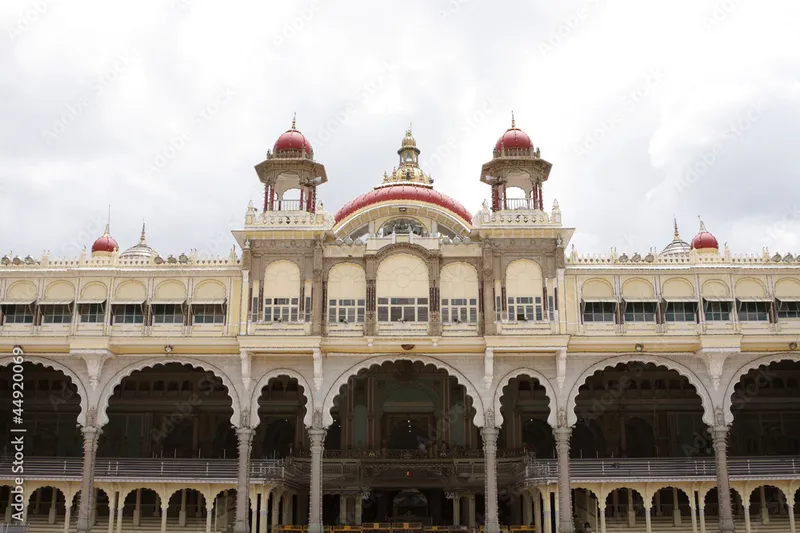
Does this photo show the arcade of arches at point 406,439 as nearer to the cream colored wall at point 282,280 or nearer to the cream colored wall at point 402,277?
the cream colored wall at point 282,280

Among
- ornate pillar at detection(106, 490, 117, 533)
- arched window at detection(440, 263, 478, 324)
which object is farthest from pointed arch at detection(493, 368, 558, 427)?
ornate pillar at detection(106, 490, 117, 533)

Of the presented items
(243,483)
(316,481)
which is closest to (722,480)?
(316,481)

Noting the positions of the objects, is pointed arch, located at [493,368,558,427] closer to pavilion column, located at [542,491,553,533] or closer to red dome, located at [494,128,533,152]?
pavilion column, located at [542,491,553,533]

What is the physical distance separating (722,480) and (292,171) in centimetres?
2471

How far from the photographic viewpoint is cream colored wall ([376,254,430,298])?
38.4 meters

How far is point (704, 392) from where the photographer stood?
37.9 meters

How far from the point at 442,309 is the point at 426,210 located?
1147 cm

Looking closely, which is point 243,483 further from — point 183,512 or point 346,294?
point 346,294

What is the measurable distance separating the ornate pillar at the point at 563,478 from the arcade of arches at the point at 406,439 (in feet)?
13.1

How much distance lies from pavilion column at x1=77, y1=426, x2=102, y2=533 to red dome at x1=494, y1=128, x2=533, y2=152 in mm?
23737

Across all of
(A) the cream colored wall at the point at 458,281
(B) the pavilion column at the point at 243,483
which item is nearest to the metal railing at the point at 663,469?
(A) the cream colored wall at the point at 458,281

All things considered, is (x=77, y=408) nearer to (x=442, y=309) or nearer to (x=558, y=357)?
(x=442, y=309)

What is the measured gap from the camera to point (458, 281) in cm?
3872

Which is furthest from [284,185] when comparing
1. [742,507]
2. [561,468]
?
[742,507]
